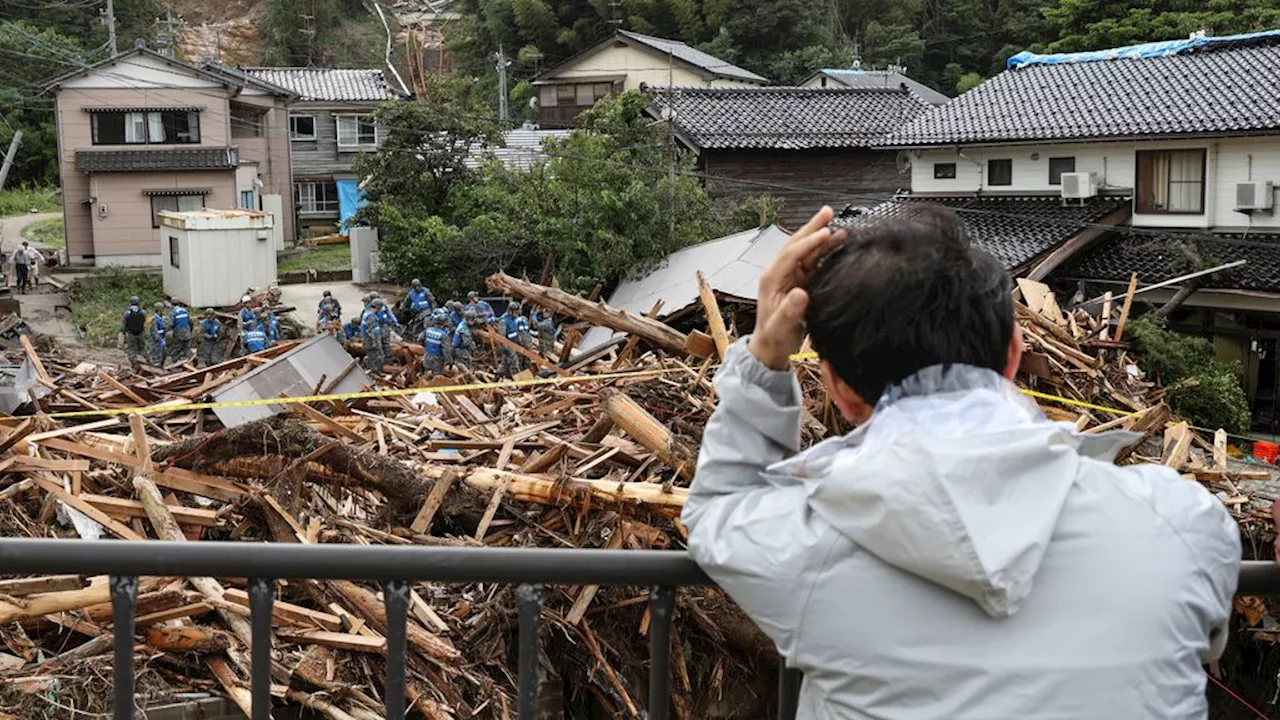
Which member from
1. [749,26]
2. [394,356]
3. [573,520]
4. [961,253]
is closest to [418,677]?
[573,520]

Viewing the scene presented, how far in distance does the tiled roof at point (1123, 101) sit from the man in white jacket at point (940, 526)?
23.5m

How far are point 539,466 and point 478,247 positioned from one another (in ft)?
54.0

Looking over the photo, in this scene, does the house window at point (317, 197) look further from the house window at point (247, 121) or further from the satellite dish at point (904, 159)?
the satellite dish at point (904, 159)

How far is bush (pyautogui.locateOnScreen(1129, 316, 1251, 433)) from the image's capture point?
1747cm

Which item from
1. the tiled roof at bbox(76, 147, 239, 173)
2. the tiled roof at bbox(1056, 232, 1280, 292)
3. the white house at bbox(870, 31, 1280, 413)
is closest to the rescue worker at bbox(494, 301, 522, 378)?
the white house at bbox(870, 31, 1280, 413)

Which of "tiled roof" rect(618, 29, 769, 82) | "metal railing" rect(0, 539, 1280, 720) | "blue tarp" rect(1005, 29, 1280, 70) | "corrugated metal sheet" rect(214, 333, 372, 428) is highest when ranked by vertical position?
"tiled roof" rect(618, 29, 769, 82)

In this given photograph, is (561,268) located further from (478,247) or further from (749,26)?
(749,26)

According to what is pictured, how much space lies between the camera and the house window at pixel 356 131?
4253 cm

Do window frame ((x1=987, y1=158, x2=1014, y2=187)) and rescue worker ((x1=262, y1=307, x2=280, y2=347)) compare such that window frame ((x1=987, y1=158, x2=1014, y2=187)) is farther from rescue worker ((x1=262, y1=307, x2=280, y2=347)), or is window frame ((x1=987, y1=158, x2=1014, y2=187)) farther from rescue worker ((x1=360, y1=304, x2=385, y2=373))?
rescue worker ((x1=262, y1=307, x2=280, y2=347))

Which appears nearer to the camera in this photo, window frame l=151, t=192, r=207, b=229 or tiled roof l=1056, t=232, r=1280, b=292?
tiled roof l=1056, t=232, r=1280, b=292

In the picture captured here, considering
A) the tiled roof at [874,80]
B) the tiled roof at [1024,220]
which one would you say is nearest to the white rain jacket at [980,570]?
the tiled roof at [1024,220]

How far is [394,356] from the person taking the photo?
20188mm

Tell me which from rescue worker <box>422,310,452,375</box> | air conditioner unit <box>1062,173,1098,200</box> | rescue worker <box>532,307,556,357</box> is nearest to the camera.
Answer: rescue worker <box>532,307,556,357</box>

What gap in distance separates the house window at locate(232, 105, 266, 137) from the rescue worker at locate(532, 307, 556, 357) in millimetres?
20969
